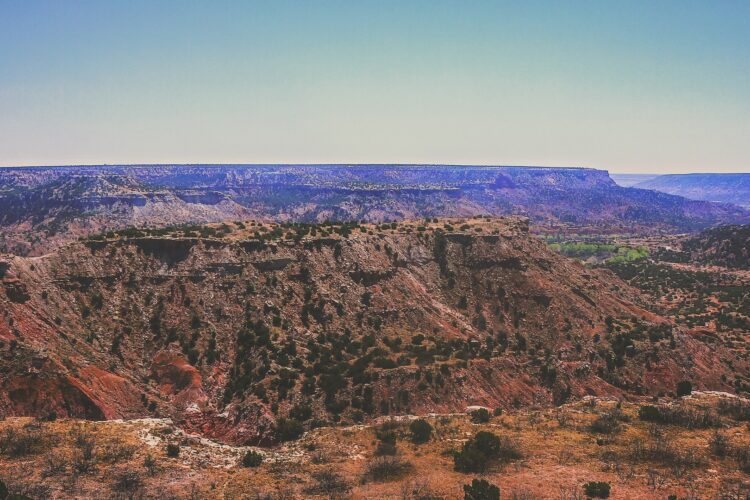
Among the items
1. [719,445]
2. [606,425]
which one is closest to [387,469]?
[606,425]

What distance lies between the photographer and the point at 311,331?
6431 cm

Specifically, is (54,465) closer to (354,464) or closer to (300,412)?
(354,464)

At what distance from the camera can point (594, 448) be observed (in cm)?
3622

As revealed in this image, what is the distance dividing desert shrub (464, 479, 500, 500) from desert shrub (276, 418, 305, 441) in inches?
732

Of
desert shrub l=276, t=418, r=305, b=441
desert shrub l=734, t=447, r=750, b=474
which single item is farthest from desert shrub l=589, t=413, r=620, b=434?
desert shrub l=276, t=418, r=305, b=441

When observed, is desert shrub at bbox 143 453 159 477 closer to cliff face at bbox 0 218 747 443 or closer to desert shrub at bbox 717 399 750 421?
cliff face at bbox 0 218 747 443

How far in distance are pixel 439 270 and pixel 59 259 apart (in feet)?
177

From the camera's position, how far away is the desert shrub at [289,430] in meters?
43.6

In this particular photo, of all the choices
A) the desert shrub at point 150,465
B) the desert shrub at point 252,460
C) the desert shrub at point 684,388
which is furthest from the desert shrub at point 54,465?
the desert shrub at point 684,388

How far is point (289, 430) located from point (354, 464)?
9722 millimetres

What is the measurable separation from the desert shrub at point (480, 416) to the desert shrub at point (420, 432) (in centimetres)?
572

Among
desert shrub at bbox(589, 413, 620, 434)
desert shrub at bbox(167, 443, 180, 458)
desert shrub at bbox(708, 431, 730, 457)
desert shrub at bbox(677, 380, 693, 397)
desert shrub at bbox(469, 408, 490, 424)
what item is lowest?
desert shrub at bbox(677, 380, 693, 397)

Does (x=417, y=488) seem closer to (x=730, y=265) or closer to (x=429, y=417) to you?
(x=429, y=417)

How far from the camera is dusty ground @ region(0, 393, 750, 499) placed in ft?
98.1
